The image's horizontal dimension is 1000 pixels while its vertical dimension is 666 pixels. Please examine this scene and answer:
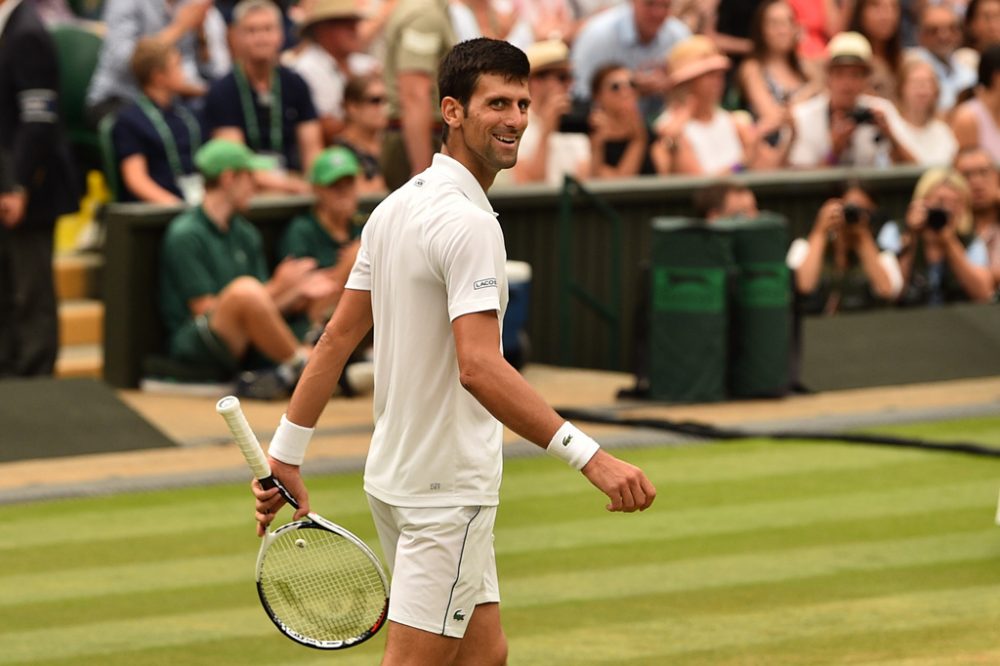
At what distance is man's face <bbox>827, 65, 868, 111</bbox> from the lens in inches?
598

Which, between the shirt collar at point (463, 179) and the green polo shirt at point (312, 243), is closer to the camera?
the shirt collar at point (463, 179)

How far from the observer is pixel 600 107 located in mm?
14789

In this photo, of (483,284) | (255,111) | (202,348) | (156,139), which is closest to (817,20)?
(255,111)

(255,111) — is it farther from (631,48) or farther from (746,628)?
(746,628)

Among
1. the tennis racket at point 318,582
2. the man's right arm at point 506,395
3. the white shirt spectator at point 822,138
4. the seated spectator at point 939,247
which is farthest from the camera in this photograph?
the white shirt spectator at point 822,138

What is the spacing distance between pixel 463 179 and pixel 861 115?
10.7m

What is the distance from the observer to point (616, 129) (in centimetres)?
1495

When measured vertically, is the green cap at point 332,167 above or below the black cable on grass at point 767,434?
above

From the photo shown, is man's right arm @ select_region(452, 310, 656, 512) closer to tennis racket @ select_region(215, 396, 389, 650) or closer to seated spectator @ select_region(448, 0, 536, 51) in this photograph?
tennis racket @ select_region(215, 396, 389, 650)

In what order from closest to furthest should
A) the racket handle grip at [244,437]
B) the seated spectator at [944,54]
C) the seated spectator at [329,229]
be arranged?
1. the racket handle grip at [244,437]
2. the seated spectator at [329,229]
3. the seated spectator at [944,54]

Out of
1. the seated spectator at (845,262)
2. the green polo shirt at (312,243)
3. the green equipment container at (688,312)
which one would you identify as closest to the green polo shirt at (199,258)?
the green polo shirt at (312,243)

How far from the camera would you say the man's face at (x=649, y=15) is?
612 inches

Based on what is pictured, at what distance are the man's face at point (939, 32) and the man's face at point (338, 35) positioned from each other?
556 cm

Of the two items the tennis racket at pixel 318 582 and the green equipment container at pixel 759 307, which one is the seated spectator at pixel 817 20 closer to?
the green equipment container at pixel 759 307
